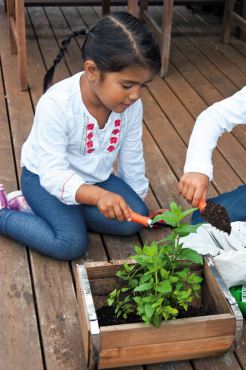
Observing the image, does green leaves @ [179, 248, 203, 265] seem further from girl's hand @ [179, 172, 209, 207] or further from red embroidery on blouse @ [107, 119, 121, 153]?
red embroidery on blouse @ [107, 119, 121, 153]

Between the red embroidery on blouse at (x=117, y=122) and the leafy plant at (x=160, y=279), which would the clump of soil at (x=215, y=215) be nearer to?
the leafy plant at (x=160, y=279)

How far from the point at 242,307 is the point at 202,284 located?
15 cm

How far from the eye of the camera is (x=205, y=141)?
73.9 inches

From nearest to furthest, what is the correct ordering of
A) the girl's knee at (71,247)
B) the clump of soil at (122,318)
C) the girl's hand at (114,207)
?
the clump of soil at (122,318) → the girl's hand at (114,207) → the girl's knee at (71,247)

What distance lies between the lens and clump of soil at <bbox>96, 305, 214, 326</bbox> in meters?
1.66

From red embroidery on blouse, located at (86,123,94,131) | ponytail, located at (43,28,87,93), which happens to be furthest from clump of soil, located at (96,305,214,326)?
ponytail, located at (43,28,87,93)

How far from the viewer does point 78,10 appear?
474 centimetres

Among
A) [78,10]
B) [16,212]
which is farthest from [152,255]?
[78,10]

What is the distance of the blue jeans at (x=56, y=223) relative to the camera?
2.06 meters

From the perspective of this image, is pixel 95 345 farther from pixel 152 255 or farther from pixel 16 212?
pixel 16 212

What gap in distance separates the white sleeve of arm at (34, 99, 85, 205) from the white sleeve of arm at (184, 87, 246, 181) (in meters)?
0.38

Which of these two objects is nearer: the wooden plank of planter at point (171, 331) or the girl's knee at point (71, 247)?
the wooden plank of planter at point (171, 331)

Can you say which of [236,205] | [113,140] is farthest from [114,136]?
[236,205]

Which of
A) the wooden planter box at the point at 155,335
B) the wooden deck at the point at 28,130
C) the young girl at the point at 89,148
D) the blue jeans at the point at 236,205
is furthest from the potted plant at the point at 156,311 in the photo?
the blue jeans at the point at 236,205
